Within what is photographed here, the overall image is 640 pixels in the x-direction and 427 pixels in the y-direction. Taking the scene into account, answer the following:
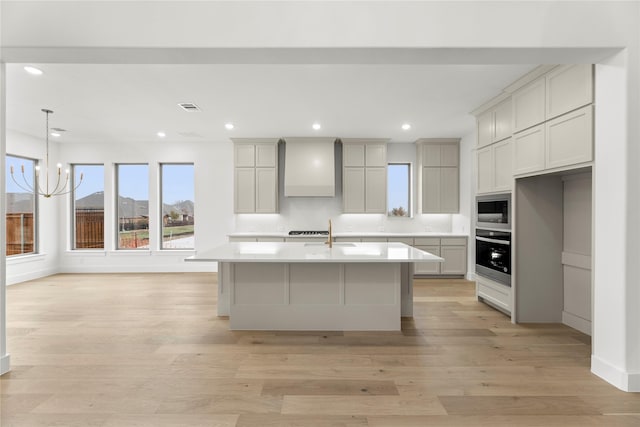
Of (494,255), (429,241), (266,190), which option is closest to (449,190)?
(429,241)

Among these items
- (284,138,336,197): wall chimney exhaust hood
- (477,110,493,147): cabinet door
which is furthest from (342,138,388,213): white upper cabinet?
(477,110,493,147): cabinet door

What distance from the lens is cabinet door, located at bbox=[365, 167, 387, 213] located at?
21.6ft

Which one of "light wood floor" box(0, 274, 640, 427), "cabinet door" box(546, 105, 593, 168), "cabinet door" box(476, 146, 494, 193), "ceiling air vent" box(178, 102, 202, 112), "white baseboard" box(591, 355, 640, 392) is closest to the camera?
"light wood floor" box(0, 274, 640, 427)

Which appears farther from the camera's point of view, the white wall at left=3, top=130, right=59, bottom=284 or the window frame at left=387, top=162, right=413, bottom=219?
the window frame at left=387, top=162, right=413, bottom=219

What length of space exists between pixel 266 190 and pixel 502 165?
411cm

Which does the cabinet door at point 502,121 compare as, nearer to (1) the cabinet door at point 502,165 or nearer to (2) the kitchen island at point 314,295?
(1) the cabinet door at point 502,165

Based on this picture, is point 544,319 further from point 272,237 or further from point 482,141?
point 272,237

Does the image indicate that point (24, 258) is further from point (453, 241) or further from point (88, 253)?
point (453, 241)

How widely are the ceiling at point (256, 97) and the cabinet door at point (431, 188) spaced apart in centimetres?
77

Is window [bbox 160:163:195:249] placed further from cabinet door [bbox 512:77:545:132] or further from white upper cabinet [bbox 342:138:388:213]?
cabinet door [bbox 512:77:545:132]

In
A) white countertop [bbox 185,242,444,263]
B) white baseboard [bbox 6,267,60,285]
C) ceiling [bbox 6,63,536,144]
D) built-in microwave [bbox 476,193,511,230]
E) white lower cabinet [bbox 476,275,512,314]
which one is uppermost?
ceiling [bbox 6,63,536,144]

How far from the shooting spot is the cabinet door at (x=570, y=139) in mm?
2784

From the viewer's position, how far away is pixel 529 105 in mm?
3578

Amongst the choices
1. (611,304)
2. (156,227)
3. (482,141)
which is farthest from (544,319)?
(156,227)
